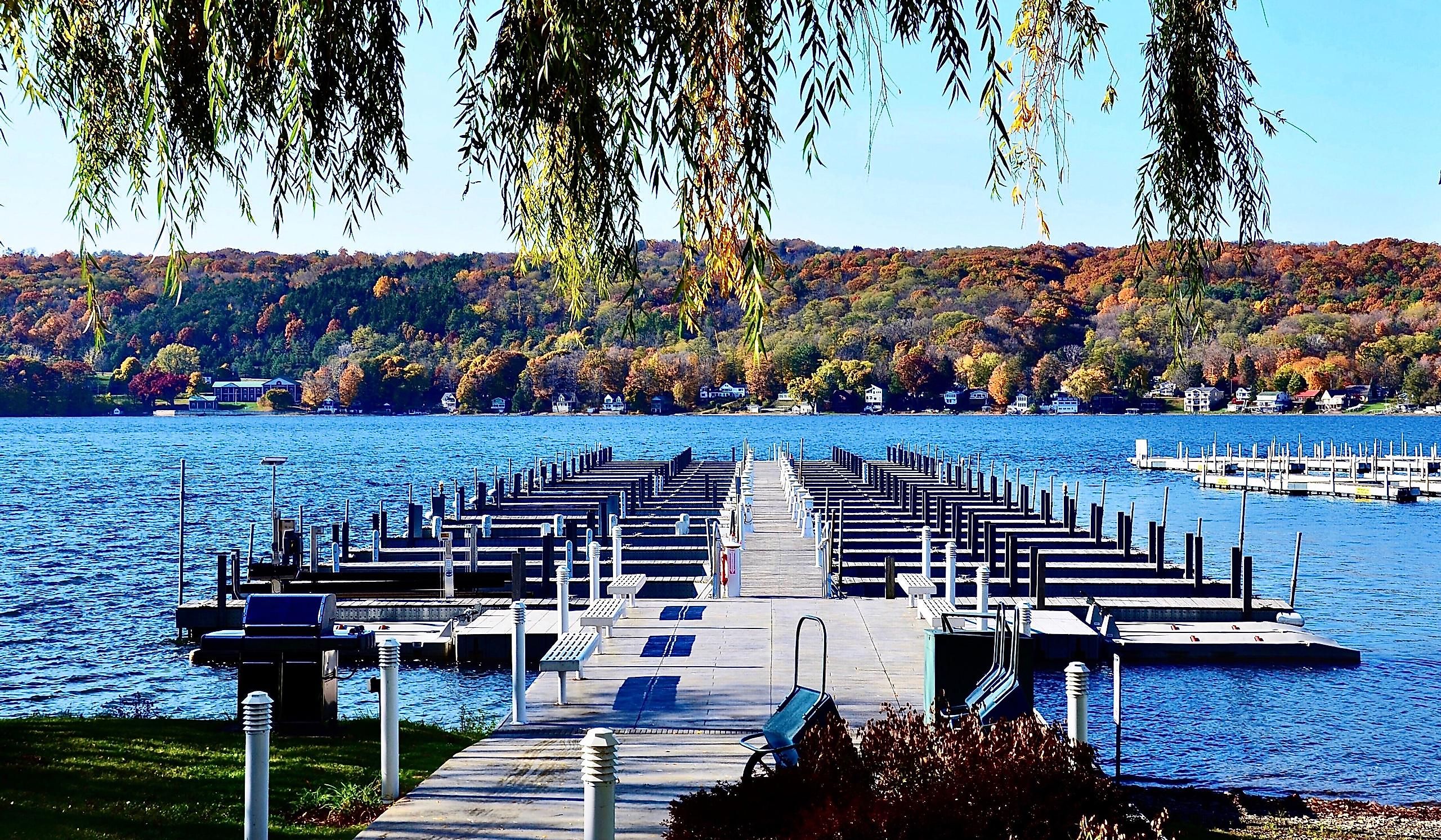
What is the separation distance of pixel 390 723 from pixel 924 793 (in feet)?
14.9

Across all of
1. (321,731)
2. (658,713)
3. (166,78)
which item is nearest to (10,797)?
(321,731)

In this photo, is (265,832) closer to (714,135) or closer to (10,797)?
(10,797)

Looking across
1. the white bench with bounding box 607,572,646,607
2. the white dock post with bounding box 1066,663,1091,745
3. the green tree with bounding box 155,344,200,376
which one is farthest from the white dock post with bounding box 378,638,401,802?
the green tree with bounding box 155,344,200,376

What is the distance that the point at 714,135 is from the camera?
5.12 meters

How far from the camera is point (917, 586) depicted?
18.7 meters

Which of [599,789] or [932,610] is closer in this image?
[599,789]

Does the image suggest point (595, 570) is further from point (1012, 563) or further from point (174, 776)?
point (1012, 563)

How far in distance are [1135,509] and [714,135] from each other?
6350 cm

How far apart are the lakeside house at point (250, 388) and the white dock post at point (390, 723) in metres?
133

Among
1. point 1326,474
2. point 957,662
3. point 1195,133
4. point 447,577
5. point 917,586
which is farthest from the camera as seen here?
point 1326,474

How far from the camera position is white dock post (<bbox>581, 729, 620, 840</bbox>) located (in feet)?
20.8

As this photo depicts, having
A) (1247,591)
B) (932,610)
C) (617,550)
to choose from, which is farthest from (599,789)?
(1247,591)

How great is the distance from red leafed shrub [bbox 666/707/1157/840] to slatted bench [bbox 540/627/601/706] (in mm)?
5394

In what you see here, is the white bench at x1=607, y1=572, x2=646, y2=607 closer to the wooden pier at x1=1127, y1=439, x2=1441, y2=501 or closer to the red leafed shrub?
the red leafed shrub
